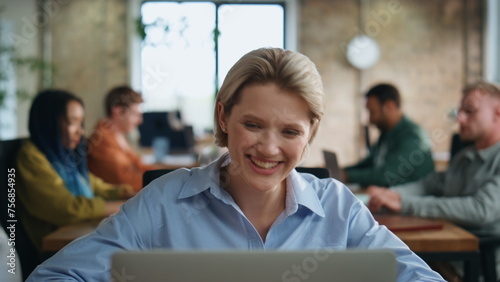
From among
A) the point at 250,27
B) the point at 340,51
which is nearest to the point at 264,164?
the point at 250,27

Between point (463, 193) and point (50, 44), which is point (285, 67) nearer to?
point (463, 193)

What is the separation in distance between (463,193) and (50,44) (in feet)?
23.3

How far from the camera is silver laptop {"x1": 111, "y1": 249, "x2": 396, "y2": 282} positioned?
878mm

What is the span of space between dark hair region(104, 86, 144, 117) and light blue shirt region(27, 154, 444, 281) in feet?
9.40

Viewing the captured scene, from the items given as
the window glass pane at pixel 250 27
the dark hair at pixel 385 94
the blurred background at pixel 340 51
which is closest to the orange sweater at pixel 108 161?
the dark hair at pixel 385 94

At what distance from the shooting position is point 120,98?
4.33 metres

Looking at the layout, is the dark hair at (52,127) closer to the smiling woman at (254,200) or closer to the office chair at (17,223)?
the office chair at (17,223)

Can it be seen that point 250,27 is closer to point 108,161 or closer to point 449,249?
point 108,161

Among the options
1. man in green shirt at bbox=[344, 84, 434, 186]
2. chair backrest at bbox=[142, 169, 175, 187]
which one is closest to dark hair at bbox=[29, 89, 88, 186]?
chair backrest at bbox=[142, 169, 175, 187]

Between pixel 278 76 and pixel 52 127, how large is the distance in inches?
63.8

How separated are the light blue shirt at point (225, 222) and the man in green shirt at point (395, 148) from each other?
93.9 inches

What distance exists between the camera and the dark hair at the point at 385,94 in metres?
4.31

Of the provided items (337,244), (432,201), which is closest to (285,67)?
(337,244)

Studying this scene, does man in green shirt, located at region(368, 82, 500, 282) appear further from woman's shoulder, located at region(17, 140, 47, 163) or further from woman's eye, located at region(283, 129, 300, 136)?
woman's shoulder, located at region(17, 140, 47, 163)
